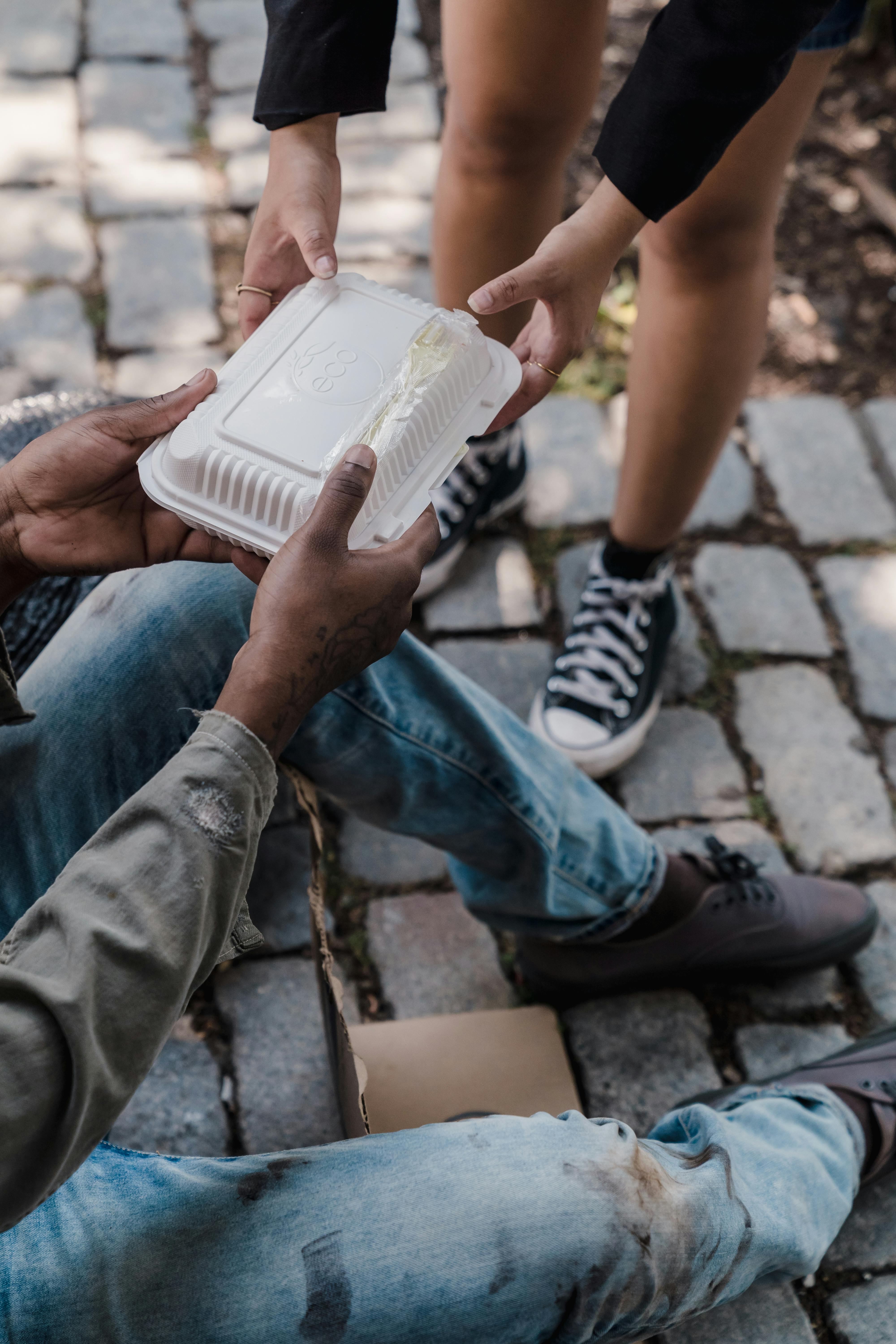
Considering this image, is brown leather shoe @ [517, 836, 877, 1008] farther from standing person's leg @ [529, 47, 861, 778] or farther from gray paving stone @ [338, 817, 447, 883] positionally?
standing person's leg @ [529, 47, 861, 778]

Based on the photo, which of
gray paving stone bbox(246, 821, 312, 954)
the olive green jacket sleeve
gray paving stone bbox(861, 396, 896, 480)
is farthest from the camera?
gray paving stone bbox(861, 396, 896, 480)

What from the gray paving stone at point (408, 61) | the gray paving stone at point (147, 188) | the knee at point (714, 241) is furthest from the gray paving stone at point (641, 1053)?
the gray paving stone at point (408, 61)

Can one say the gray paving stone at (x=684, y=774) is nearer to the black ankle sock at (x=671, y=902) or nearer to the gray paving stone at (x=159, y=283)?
the black ankle sock at (x=671, y=902)

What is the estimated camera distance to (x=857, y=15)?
5.15 ft

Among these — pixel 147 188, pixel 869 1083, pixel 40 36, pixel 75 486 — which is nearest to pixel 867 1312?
pixel 869 1083

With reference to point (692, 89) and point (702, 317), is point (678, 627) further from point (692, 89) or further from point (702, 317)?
point (692, 89)

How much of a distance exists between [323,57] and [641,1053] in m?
1.71

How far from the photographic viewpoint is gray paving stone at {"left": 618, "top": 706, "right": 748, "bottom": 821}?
85.1 inches

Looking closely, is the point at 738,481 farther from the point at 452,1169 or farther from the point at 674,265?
the point at 452,1169

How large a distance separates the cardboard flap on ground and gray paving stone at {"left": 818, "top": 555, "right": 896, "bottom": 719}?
104 cm

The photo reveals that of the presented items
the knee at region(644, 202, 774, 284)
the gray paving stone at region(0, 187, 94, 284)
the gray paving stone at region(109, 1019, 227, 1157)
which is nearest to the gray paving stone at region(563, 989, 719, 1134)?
the gray paving stone at region(109, 1019, 227, 1157)

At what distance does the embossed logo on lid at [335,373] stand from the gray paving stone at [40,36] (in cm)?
254

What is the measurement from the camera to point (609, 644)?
7.20 feet

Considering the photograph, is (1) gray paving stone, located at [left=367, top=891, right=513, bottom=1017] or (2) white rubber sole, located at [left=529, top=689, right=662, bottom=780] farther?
(2) white rubber sole, located at [left=529, top=689, right=662, bottom=780]
